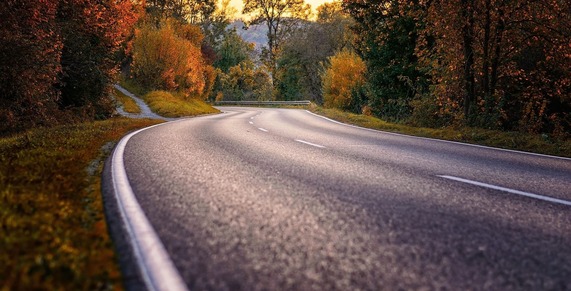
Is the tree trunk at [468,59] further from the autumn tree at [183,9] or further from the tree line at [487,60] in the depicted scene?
the autumn tree at [183,9]

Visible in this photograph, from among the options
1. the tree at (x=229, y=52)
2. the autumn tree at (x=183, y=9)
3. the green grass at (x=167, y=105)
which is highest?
the autumn tree at (x=183, y=9)

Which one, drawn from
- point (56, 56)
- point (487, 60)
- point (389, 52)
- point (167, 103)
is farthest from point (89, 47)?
point (487, 60)

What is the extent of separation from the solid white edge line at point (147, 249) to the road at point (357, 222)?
0.07 metres

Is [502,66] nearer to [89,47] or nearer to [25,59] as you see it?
[25,59]

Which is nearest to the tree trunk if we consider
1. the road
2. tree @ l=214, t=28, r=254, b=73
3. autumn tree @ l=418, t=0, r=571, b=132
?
autumn tree @ l=418, t=0, r=571, b=132

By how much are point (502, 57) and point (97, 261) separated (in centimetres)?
1482

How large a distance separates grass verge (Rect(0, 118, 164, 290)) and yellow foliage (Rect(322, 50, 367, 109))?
28.8 meters

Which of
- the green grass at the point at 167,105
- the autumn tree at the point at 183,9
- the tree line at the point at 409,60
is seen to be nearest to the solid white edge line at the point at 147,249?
the tree line at the point at 409,60

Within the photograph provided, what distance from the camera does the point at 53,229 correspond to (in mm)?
3062

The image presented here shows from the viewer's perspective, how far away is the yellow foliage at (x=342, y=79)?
110ft

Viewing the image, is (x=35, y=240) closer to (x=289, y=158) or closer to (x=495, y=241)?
(x=495, y=241)

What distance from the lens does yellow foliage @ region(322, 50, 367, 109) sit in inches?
1321

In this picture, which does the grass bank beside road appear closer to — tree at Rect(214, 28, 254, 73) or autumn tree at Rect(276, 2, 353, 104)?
autumn tree at Rect(276, 2, 353, 104)

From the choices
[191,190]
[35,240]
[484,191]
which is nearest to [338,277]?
[35,240]
